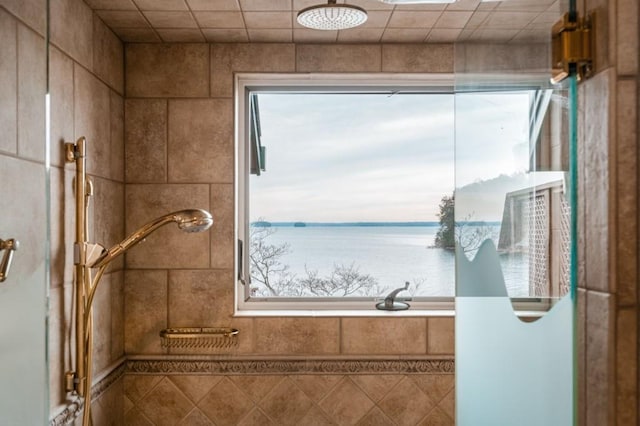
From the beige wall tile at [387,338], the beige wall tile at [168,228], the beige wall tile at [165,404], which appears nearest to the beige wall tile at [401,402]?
A: the beige wall tile at [387,338]

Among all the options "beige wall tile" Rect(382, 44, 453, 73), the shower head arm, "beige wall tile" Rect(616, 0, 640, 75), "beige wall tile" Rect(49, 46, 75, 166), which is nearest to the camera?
"beige wall tile" Rect(616, 0, 640, 75)

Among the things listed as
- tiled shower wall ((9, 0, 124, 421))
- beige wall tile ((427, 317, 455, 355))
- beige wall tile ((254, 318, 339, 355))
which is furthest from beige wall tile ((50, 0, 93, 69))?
beige wall tile ((427, 317, 455, 355))

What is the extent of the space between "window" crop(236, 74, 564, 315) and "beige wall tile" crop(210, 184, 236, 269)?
0.61ft

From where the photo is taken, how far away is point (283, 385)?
7.89 ft

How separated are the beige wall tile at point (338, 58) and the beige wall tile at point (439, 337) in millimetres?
1156

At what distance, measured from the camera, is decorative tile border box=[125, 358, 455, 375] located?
240 centimetres

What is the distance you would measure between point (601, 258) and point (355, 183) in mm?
2128

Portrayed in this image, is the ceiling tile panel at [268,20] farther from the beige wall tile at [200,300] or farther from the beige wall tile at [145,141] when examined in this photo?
the beige wall tile at [200,300]

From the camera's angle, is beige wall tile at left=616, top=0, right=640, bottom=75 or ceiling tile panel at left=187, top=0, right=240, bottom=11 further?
ceiling tile panel at left=187, top=0, right=240, bottom=11

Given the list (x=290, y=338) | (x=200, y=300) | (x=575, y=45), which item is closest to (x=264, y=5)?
(x=200, y=300)

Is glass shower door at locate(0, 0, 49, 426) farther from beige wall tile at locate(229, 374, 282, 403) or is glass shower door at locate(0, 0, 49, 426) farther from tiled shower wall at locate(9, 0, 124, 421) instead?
beige wall tile at locate(229, 374, 282, 403)

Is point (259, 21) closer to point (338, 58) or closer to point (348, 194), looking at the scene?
point (338, 58)

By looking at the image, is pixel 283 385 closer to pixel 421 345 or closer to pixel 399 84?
pixel 421 345

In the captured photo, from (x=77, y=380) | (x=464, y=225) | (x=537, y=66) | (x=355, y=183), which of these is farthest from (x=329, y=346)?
(x=537, y=66)
